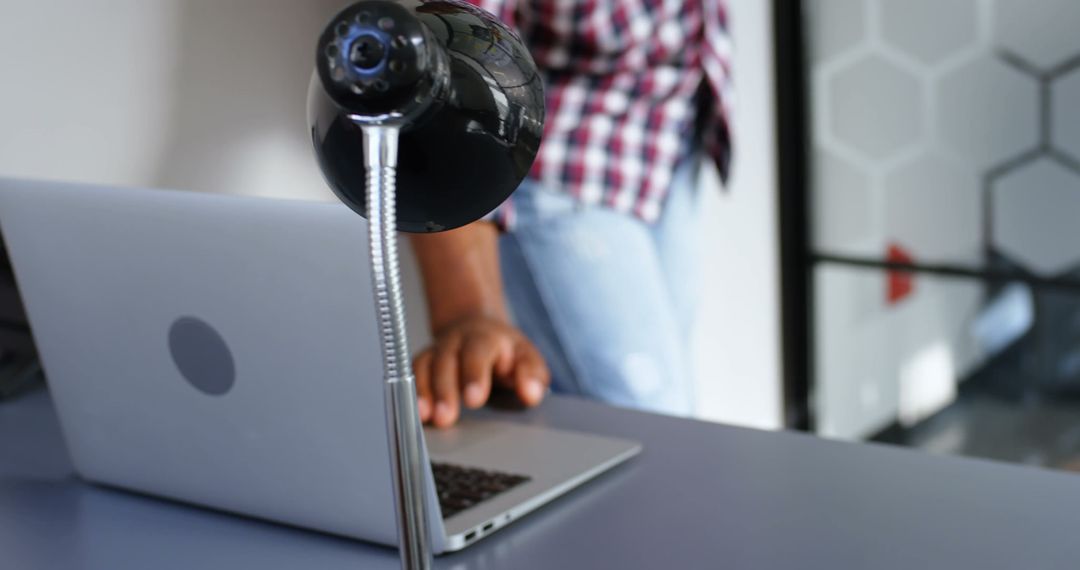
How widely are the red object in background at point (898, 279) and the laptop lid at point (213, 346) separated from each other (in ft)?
6.33

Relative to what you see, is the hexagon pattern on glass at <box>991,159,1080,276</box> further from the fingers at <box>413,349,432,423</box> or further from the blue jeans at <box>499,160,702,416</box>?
the fingers at <box>413,349,432,423</box>

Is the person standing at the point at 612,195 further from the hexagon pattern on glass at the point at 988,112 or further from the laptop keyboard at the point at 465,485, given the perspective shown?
the hexagon pattern on glass at the point at 988,112

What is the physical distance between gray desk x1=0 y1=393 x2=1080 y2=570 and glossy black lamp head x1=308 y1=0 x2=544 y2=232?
0.31 metres

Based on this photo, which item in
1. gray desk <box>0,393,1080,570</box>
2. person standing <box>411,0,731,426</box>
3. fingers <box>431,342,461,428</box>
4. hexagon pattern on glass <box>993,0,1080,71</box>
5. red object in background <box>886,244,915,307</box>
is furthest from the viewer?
red object in background <box>886,244,915,307</box>

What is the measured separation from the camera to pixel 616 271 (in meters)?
1.48

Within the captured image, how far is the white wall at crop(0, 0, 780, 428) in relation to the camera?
1.20m

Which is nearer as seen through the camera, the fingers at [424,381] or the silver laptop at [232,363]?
the silver laptop at [232,363]

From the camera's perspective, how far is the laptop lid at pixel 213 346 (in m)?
0.72

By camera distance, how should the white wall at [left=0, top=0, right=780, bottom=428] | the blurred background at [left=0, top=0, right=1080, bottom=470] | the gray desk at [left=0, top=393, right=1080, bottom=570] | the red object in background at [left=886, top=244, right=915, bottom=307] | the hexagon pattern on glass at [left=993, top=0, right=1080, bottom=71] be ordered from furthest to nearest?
the red object in background at [left=886, top=244, right=915, bottom=307], the blurred background at [left=0, top=0, right=1080, bottom=470], the hexagon pattern on glass at [left=993, top=0, right=1080, bottom=71], the white wall at [left=0, top=0, right=780, bottom=428], the gray desk at [left=0, top=393, right=1080, bottom=570]

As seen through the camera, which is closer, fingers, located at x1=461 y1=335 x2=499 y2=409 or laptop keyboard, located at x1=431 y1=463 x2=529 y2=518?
laptop keyboard, located at x1=431 y1=463 x2=529 y2=518

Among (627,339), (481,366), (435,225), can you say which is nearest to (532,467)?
(481,366)

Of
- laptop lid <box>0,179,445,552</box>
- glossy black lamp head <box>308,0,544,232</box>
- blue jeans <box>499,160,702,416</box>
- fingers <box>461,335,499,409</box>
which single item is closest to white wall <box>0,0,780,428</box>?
blue jeans <box>499,160,702,416</box>

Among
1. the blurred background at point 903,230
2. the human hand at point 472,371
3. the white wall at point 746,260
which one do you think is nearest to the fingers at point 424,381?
the human hand at point 472,371

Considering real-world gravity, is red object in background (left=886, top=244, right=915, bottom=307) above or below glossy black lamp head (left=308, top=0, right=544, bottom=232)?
below
